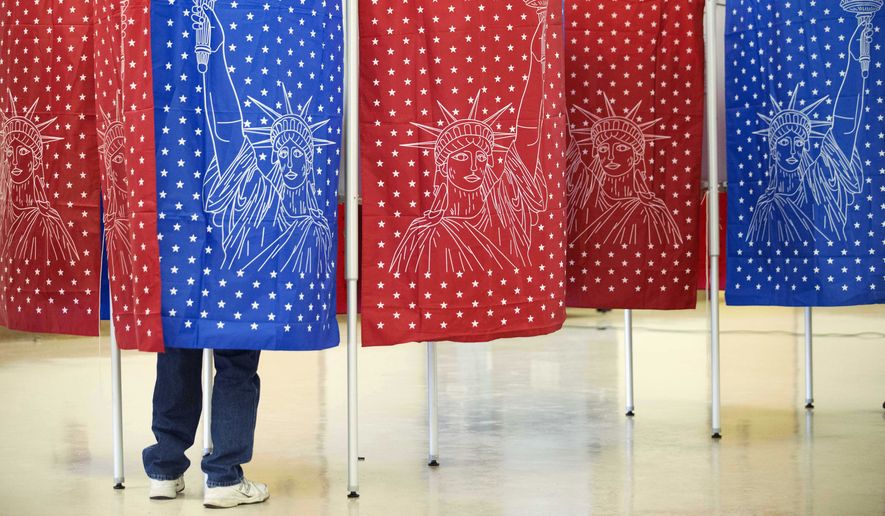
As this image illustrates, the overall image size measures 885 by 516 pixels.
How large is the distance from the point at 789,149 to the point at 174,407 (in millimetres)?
2467

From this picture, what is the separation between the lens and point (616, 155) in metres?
4.34

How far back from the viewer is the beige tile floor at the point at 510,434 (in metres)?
3.35

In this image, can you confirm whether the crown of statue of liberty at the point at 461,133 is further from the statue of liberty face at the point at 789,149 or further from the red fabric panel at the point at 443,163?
the statue of liberty face at the point at 789,149

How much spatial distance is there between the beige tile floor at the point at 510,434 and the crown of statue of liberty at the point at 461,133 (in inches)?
40.9

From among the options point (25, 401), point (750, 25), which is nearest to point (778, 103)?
point (750, 25)

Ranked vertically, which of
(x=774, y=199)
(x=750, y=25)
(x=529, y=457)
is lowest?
(x=529, y=457)

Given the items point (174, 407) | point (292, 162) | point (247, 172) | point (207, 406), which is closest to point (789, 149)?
point (292, 162)

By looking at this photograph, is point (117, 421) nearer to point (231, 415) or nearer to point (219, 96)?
point (231, 415)

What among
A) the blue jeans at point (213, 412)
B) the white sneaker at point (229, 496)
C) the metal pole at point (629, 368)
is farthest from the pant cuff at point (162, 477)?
the metal pole at point (629, 368)

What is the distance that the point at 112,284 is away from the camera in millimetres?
3336

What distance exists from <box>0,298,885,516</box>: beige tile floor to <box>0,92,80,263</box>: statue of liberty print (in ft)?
2.44

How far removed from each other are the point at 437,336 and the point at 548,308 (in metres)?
0.41

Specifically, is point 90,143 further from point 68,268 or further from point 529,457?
point 529,457

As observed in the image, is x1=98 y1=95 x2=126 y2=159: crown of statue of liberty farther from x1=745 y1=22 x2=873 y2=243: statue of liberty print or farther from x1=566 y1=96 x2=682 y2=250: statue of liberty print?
x1=745 y1=22 x2=873 y2=243: statue of liberty print
